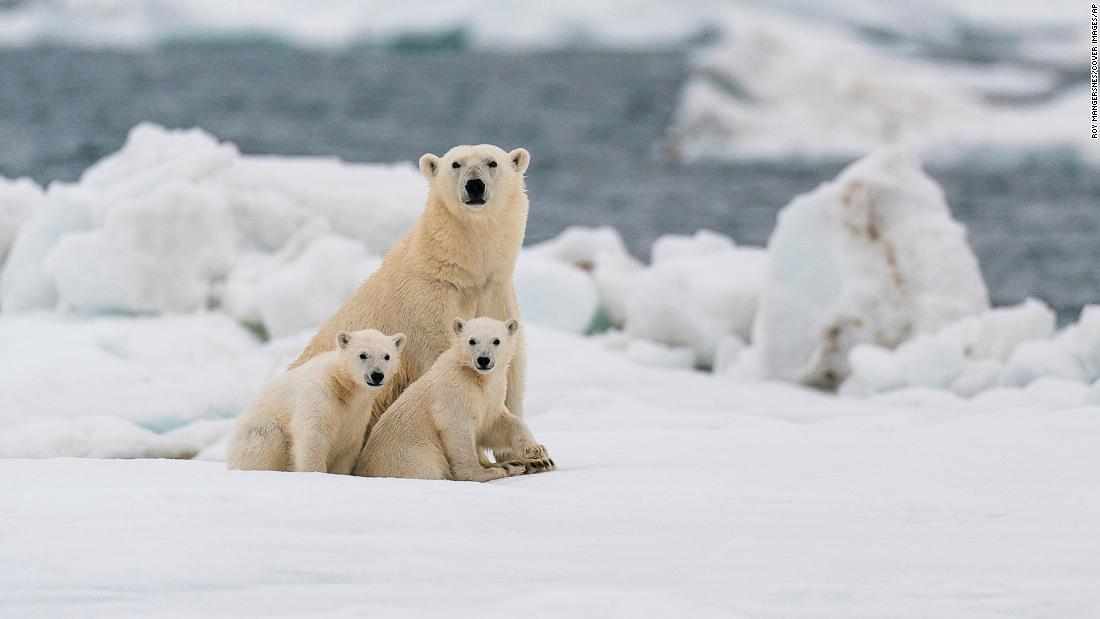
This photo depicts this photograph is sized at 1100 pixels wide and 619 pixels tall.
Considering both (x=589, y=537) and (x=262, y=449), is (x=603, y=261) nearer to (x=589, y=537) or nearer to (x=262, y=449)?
(x=262, y=449)

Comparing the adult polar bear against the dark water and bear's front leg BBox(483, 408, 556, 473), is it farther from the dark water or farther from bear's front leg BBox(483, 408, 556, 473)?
the dark water

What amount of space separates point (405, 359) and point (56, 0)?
2413 inches

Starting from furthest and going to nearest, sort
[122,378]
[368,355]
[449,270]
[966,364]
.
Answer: [966,364] → [122,378] → [449,270] → [368,355]

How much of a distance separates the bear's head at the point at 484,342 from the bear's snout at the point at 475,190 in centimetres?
49

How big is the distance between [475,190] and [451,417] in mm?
917

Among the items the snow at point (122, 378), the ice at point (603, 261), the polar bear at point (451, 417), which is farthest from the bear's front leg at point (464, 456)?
the ice at point (603, 261)

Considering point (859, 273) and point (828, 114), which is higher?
point (828, 114)

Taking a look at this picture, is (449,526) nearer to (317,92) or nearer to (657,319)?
(657,319)

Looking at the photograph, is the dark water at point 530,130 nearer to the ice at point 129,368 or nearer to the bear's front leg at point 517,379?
the ice at point 129,368

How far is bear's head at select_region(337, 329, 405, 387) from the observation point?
5.06 meters

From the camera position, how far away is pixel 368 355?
5086mm

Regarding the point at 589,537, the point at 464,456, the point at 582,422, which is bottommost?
the point at 589,537

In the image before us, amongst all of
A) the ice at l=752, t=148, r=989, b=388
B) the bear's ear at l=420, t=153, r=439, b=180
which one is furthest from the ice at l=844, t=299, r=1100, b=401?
the bear's ear at l=420, t=153, r=439, b=180

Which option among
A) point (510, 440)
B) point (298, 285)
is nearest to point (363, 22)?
point (298, 285)
